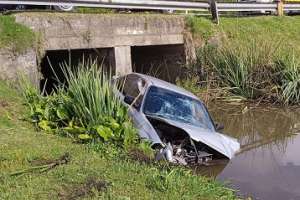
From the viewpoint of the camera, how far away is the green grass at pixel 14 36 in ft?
38.3

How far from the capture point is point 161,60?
17.4 meters

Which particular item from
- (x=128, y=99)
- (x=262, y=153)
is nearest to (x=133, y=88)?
(x=128, y=99)

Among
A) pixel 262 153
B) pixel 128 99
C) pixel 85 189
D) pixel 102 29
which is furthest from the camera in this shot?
pixel 102 29

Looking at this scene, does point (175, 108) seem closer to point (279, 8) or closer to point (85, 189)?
point (85, 189)

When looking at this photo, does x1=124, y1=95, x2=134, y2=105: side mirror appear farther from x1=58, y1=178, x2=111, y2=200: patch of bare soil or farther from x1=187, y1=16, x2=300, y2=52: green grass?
x1=187, y1=16, x2=300, y2=52: green grass

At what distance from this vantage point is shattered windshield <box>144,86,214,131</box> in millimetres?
9234

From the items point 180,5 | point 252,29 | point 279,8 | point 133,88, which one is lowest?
point 133,88

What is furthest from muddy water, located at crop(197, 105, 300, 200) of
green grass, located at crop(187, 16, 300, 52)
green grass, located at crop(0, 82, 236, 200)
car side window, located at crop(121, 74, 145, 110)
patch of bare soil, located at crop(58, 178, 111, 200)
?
green grass, located at crop(187, 16, 300, 52)

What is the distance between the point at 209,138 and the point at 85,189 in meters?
3.85

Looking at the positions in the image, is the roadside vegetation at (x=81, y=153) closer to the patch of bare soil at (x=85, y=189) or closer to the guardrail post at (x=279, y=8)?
the patch of bare soil at (x=85, y=189)

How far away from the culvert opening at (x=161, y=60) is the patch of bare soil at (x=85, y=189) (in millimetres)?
11008

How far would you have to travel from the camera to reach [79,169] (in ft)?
20.8

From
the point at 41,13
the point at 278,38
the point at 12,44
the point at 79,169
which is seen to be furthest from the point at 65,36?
the point at 278,38

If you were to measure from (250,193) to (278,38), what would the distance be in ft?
38.7
